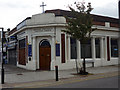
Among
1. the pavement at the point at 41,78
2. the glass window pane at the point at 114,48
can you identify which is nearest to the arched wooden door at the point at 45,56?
the pavement at the point at 41,78

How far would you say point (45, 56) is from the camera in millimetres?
17938

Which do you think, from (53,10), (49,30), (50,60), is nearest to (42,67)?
(50,60)

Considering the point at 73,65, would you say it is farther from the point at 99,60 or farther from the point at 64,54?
the point at 99,60

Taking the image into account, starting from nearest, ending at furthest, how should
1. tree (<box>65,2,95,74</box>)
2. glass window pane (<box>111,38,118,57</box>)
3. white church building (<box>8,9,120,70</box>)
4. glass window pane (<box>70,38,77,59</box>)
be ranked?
1. tree (<box>65,2,95,74</box>)
2. white church building (<box>8,9,120,70</box>)
3. glass window pane (<box>70,38,77,59</box>)
4. glass window pane (<box>111,38,118,57</box>)

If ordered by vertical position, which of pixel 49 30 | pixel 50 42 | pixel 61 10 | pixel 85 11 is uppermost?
pixel 61 10

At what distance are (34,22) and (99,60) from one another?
9288 millimetres

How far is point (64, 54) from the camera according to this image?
17.6 meters

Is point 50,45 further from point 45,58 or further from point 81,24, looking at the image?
point 81,24

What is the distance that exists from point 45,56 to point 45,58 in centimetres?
22

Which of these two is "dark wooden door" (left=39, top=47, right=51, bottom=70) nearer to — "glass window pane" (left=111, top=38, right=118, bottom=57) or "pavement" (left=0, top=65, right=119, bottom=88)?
"pavement" (left=0, top=65, right=119, bottom=88)

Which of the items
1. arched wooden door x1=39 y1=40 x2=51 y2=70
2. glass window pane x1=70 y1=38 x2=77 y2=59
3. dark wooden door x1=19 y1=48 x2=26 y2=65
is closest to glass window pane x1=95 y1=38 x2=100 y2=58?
glass window pane x1=70 y1=38 x2=77 y2=59

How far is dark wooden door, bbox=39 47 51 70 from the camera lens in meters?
17.8

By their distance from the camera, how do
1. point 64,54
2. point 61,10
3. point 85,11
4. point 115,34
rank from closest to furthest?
point 85,11
point 64,54
point 61,10
point 115,34

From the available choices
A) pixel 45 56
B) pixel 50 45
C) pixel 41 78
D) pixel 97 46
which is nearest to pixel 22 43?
pixel 45 56
